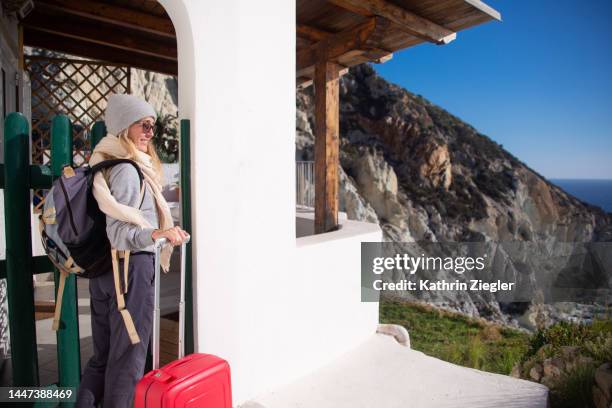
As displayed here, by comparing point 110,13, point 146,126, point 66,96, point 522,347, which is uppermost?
point 110,13

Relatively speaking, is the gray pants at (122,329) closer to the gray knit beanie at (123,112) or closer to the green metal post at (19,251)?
the green metal post at (19,251)

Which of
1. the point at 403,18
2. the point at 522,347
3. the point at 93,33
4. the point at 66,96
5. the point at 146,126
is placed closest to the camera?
the point at 146,126

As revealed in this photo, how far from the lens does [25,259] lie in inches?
74.1

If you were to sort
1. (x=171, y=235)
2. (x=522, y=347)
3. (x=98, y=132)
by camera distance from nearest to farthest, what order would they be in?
(x=171, y=235) < (x=98, y=132) < (x=522, y=347)

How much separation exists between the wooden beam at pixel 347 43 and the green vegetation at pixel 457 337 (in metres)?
6.09

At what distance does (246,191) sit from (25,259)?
1124mm

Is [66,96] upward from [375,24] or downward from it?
downward

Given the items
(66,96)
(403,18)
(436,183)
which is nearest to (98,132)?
(403,18)

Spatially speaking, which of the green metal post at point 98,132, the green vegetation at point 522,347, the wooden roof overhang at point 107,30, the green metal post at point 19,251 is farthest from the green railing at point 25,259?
the green vegetation at point 522,347

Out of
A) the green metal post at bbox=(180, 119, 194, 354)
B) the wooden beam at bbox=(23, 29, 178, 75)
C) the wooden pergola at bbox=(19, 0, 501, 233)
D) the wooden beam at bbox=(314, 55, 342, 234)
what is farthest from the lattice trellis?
the wooden beam at bbox=(314, 55, 342, 234)

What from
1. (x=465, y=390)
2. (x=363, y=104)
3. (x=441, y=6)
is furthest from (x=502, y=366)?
(x=363, y=104)

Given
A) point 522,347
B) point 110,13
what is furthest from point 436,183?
point 110,13

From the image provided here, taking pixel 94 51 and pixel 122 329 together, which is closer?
pixel 122 329

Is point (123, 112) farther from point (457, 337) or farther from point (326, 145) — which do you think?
point (457, 337)
